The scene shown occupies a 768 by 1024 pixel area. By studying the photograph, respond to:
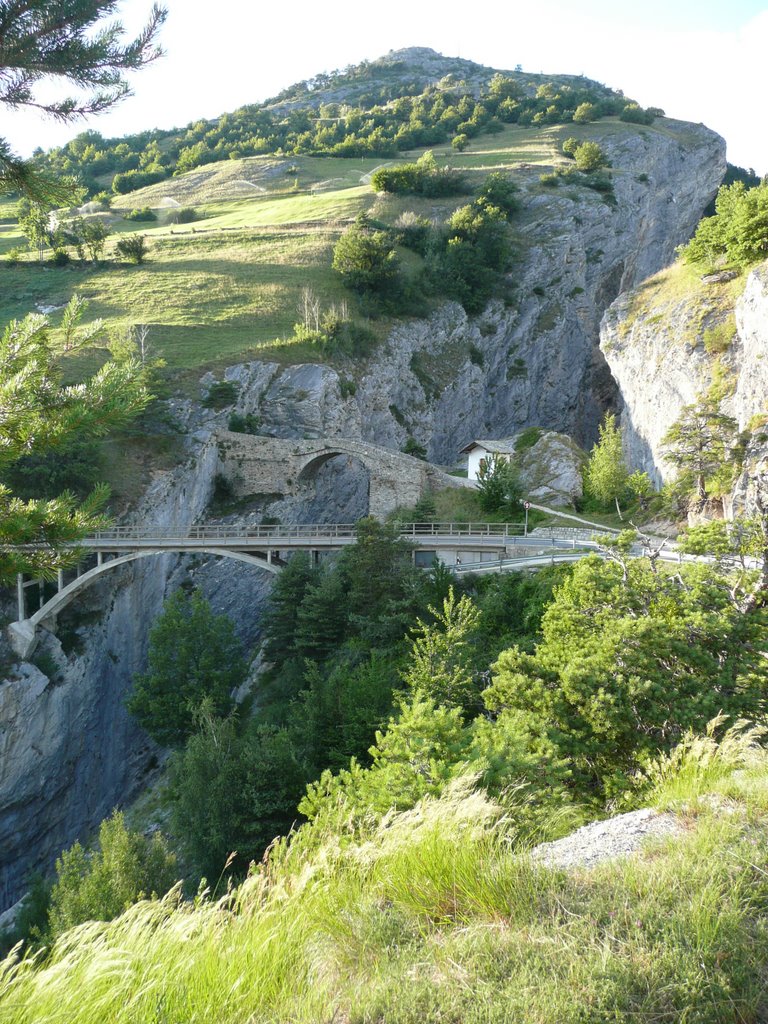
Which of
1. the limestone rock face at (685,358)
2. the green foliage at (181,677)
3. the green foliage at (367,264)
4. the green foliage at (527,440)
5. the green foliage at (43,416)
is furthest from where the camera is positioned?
the green foliage at (367,264)

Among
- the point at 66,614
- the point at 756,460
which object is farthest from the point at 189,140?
the point at 756,460

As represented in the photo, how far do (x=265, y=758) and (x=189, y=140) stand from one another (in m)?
103

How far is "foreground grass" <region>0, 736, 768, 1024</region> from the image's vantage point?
3152mm

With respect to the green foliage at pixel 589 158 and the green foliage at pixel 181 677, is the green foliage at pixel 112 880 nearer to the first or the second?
the green foliage at pixel 181 677

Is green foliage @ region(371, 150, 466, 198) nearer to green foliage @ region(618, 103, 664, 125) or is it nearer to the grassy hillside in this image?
the grassy hillside

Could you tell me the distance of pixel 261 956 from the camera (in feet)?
11.3

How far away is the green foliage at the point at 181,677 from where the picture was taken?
23969 mm

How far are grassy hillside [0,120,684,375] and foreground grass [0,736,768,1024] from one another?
107ft

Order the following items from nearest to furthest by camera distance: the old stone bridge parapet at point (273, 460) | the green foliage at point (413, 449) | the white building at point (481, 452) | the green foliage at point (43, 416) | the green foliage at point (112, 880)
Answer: the green foliage at point (43, 416)
the green foliage at point (112, 880)
the white building at point (481, 452)
the old stone bridge parapet at point (273, 460)
the green foliage at point (413, 449)

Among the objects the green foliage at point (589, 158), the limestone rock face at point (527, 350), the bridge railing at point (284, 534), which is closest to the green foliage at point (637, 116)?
the limestone rock face at point (527, 350)

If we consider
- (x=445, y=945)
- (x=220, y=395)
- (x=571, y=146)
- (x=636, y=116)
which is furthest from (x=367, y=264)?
(x=636, y=116)

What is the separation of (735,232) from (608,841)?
33.9 metres

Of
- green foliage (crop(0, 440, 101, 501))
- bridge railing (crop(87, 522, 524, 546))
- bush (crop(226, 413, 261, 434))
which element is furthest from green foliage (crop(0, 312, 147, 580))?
bush (crop(226, 413, 261, 434))

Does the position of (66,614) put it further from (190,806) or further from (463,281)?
(463,281)
